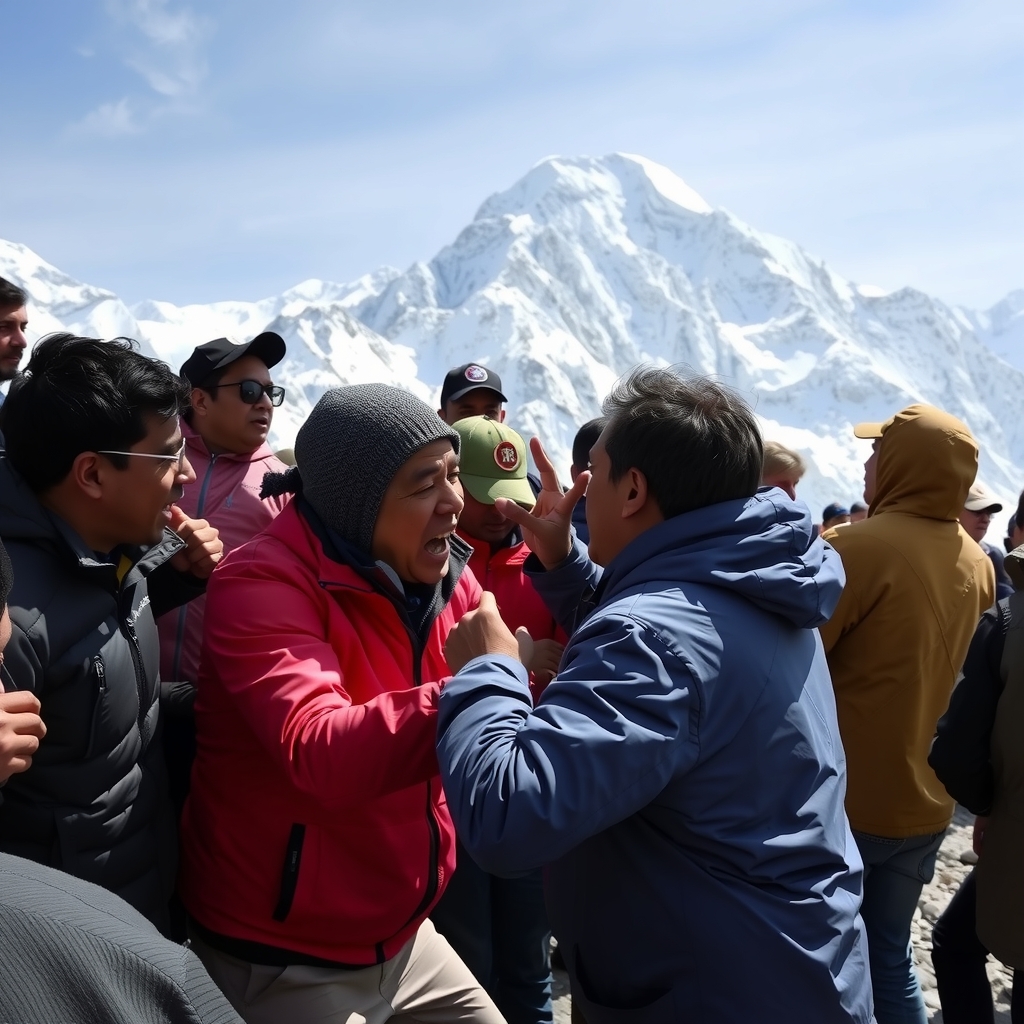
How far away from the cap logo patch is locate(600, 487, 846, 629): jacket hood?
1.76m

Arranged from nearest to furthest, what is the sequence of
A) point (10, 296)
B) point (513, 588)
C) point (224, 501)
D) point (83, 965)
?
point (83, 965) < point (513, 588) < point (224, 501) < point (10, 296)

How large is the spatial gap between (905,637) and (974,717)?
1.65ft

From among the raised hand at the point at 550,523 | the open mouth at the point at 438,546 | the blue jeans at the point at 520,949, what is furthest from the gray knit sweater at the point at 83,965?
the blue jeans at the point at 520,949

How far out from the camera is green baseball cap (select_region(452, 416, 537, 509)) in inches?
149

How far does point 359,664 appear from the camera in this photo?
238 centimetres

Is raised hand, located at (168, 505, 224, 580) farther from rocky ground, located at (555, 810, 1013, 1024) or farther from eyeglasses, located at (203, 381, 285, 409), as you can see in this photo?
rocky ground, located at (555, 810, 1013, 1024)

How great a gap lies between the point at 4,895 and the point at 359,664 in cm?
122

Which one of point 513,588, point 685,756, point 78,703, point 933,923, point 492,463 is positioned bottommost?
point 933,923

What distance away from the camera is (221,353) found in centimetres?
423

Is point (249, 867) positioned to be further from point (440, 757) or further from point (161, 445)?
point (161, 445)

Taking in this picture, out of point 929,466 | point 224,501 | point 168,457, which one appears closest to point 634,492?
point 168,457

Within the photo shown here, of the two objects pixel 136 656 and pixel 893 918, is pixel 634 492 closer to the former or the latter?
pixel 136 656

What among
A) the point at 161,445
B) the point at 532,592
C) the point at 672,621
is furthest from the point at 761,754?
the point at 532,592

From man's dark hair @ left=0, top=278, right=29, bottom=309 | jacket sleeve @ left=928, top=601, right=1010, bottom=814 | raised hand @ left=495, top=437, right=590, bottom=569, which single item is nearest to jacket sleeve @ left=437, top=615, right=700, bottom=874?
raised hand @ left=495, top=437, right=590, bottom=569
